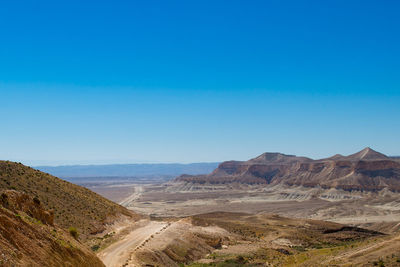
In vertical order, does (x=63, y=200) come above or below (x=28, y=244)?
below

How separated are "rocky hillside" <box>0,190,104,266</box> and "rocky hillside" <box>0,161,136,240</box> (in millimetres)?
13266

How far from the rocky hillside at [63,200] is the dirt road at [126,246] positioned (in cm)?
349

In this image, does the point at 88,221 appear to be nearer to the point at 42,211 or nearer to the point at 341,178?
the point at 42,211

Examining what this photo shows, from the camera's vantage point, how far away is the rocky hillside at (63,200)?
3462 centimetres

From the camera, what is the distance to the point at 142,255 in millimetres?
27203

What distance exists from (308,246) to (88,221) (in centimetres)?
2800

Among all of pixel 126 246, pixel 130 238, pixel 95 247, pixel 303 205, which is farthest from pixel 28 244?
pixel 303 205

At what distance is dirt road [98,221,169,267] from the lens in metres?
25.6

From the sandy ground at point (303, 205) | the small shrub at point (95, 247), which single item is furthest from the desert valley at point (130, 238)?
the sandy ground at point (303, 205)

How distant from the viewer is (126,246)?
99.5 ft

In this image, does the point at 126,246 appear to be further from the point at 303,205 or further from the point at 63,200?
the point at 303,205

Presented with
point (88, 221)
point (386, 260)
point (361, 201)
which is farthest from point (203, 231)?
point (361, 201)

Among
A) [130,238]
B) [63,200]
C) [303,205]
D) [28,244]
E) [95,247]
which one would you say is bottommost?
[303,205]

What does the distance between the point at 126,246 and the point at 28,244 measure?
16.8m
